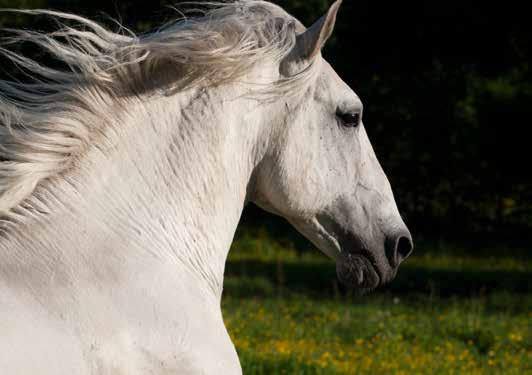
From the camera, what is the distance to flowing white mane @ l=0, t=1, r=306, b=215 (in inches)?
97.4

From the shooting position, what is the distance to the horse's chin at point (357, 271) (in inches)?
119

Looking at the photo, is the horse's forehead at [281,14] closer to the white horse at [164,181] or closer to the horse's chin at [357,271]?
the white horse at [164,181]

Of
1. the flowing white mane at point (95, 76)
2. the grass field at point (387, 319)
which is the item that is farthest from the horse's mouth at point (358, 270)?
the grass field at point (387, 319)

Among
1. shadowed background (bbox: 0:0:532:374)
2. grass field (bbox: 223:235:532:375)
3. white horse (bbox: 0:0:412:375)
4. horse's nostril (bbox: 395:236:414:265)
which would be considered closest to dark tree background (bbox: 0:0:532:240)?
shadowed background (bbox: 0:0:532:374)

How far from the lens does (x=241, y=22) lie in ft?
9.19

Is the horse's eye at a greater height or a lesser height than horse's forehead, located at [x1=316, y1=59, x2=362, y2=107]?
lesser

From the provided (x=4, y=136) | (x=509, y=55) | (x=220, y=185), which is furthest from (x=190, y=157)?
(x=509, y=55)

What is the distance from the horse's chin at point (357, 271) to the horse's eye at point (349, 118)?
1.46ft

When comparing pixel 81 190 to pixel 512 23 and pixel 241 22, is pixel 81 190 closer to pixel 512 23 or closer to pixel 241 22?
pixel 241 22

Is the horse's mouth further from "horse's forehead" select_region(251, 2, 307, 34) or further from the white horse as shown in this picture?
"horse's forehead" select_region(251, 2, 307, 34)

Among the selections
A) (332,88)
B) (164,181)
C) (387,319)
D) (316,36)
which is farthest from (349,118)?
(387,319)

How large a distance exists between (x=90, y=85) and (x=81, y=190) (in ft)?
1.05

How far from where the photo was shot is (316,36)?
9.14ft

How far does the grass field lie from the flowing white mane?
358cm
